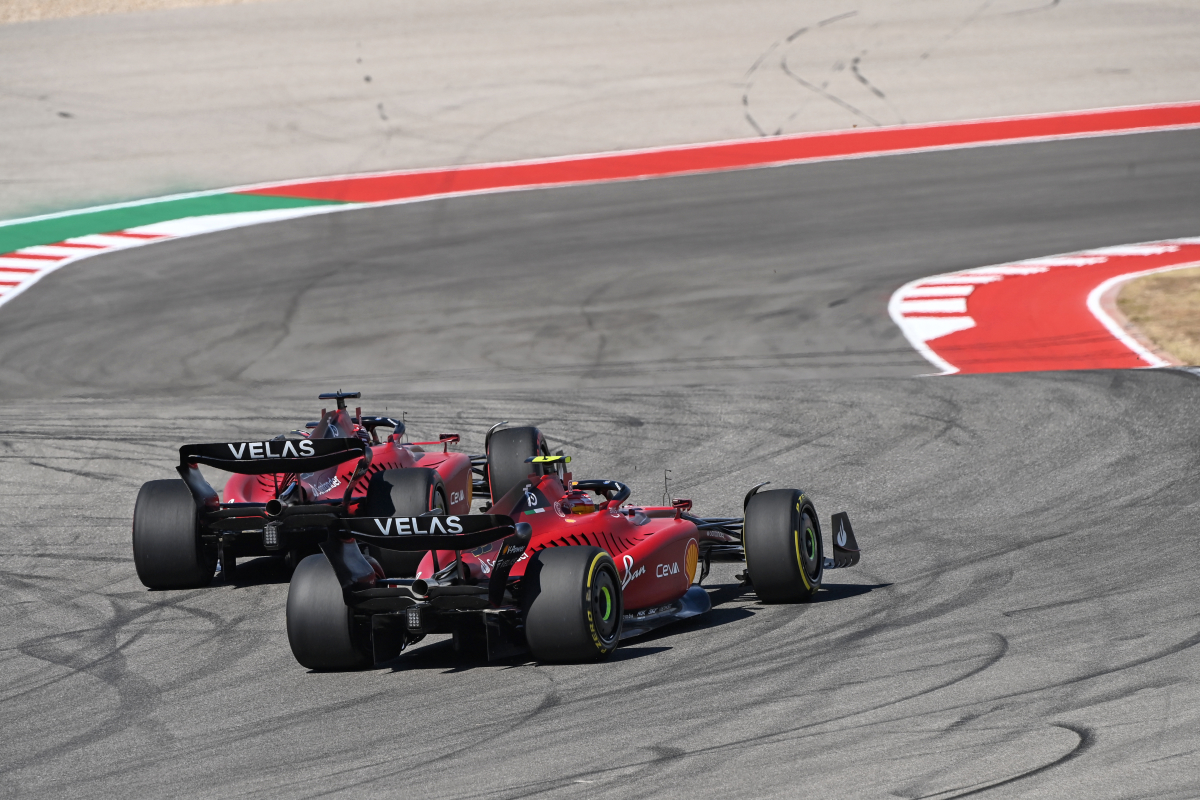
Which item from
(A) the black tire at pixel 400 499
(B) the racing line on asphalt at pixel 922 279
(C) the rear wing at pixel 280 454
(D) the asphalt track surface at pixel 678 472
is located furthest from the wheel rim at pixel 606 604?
(B) the racing line on asphalt at pixel 922 279

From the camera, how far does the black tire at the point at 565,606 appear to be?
319 inches

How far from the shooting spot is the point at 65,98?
3347 cm

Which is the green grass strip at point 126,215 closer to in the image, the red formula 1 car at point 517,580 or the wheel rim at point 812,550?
the red formula 1 car at point 517,580

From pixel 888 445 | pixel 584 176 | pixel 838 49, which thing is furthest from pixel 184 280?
pixel 838 49

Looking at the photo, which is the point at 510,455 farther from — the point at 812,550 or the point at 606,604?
the point at 606,604

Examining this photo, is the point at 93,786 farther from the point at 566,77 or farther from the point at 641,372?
the point at 566,77

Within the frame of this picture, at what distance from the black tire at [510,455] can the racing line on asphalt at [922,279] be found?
7.52m

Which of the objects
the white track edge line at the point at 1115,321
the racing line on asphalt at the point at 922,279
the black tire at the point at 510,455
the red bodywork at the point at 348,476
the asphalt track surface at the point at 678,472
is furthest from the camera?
the racing line on asphalt at the point at 922,279

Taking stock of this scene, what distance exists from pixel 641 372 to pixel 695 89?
49.9 feet

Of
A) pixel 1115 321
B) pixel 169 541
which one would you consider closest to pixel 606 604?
pixel 169 541

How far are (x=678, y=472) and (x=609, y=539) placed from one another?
5107 mm

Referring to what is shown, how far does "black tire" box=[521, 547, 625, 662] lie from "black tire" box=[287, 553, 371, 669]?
3.11 feet

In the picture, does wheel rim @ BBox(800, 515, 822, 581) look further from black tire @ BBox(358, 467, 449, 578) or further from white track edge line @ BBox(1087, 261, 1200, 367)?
white track edge line @ BBox(1087, 261, 1200, 367)

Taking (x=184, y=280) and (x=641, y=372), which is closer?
(x=641, y=372)
